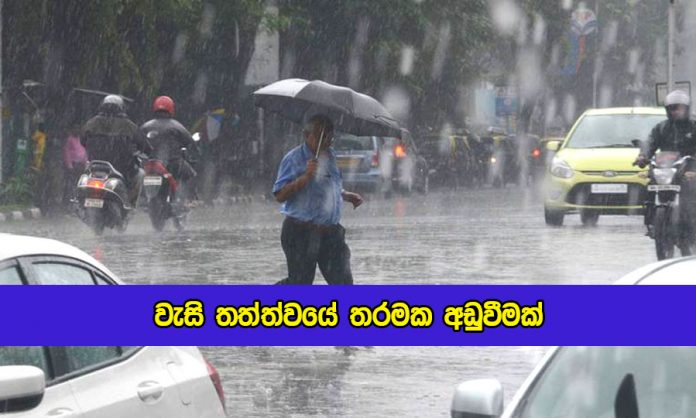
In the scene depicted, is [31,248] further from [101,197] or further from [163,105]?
[163,105]

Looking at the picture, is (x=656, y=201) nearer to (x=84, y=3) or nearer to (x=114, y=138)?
(x=114, y=138)

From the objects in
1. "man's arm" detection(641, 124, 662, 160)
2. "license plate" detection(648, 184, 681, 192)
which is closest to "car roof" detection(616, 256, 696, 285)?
"license plate" detection(648, 184, 681, 192)

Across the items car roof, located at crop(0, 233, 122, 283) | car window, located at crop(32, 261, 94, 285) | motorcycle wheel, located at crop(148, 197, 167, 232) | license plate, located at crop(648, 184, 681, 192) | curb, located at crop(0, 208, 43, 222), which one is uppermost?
car roof, located at crop(0, 233, 122, 283)

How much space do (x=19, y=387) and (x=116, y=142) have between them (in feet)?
59.3

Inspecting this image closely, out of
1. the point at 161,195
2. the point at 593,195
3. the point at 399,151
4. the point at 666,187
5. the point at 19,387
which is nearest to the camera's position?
the point at 19,387

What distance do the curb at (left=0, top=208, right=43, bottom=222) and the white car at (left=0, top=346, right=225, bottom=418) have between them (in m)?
20.7

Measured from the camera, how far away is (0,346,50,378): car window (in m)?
5.57

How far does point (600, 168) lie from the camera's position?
80.6ft

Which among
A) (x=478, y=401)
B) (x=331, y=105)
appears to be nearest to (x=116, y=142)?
(x=331, y=105)

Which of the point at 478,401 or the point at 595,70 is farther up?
the point at 595,70

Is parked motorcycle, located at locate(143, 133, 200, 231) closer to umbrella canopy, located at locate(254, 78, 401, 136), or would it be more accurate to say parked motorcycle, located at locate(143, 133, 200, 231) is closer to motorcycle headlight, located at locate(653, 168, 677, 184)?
motorcycle headlight, located at locate(653, 168, 677, 184)

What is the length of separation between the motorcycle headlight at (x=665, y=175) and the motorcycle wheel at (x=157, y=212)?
28.2ft

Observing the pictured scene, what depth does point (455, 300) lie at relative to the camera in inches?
242

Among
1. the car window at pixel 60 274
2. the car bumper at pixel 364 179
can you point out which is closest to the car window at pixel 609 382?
the car window at pixel 60 274
